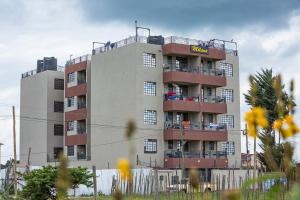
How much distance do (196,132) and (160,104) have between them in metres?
3.72

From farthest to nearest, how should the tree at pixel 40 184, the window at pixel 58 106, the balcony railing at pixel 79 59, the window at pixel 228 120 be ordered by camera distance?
the window at pixel 58 106 < the balcony railing at pixel 79 59 < the window at pixel 228 120 < the tree at pixel 40 184

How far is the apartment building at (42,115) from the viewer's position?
61000mm

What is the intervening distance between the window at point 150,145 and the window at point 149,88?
→ 382 centimetres

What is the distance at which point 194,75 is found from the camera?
51.8 m

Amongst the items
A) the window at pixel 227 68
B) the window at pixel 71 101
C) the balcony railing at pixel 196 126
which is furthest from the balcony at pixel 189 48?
the window at pixel 71 101

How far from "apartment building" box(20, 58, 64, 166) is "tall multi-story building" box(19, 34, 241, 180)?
164 inches

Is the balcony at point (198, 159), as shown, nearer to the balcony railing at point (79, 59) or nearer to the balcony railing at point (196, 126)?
the balcony railing at point (196, 126)

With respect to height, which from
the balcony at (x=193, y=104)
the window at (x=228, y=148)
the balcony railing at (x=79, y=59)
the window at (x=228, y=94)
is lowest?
the window at (x=228, y=148)

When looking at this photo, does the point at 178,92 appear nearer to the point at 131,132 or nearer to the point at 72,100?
the point at 72,100

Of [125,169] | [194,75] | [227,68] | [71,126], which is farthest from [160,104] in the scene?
[125,169]

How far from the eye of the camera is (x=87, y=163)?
53.8 metres

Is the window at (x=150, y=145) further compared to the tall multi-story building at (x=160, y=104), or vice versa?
the tall multi-story building at (x=160, y=104)

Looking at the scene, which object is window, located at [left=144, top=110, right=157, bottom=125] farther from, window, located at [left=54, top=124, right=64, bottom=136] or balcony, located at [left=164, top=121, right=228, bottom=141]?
window, located at [left=54, top=124, right=64, bottom=136]

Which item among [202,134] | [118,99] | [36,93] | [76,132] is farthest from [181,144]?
[36,93]
